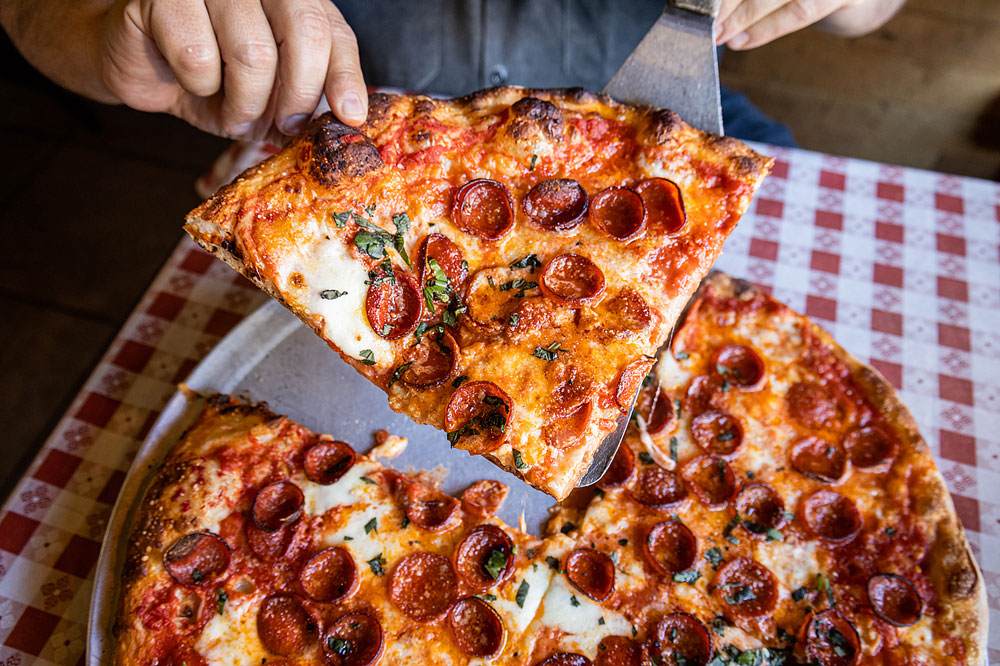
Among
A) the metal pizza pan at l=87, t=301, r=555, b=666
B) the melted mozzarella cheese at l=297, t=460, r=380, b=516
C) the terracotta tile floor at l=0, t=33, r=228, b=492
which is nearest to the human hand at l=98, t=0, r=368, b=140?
the metal pizza pan at l=87, t=301, r=555, b=666

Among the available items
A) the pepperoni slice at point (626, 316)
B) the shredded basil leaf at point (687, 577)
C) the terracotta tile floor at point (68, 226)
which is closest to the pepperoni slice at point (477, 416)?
the pepperoni slice at point (626, 316)

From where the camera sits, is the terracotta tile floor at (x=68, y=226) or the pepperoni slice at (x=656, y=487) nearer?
the pepperoni slice at (x=656, y=487)

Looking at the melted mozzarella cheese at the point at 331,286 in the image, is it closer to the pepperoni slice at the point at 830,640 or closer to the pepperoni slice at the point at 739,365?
the pepperoni slice at the point at 739,365

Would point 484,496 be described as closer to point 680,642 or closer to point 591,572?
point 591,572

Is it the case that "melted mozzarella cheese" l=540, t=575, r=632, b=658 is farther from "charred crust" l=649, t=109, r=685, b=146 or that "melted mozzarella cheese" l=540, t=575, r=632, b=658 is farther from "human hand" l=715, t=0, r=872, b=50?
"human hand" l=715, t=0, r=872, b=50

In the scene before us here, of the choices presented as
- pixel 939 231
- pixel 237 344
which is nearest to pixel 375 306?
pixel 237 344
